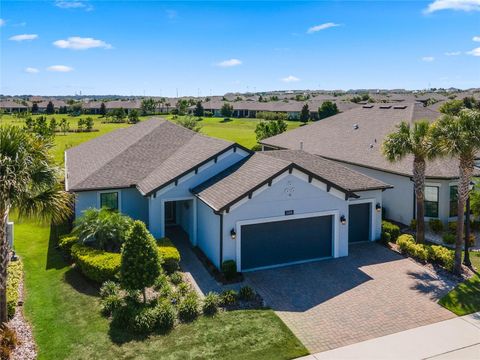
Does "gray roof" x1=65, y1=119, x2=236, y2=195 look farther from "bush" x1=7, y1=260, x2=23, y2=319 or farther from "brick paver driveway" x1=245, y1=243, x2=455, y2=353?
"brick paver driveway" x1=245, y1=243, x2=455, y2=353

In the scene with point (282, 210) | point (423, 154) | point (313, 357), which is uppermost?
point (423, 154)

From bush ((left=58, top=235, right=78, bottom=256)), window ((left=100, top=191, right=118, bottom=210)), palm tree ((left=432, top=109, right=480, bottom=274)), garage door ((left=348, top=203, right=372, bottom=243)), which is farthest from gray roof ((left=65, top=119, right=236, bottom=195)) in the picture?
palm tree ((left=432, top=109, right=480, bottom=274))

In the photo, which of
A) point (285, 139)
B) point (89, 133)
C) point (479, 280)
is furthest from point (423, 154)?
point (89, 133)

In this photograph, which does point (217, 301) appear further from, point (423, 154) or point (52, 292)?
point (423, 154)

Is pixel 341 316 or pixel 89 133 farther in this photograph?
pixel 89 133

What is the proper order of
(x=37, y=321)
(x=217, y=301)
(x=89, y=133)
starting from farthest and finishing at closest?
(x=89, y=133) < (x=217, y=301) < (x=37, y=321)

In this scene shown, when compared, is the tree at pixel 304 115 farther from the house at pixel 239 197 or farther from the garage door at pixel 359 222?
the garage door at pixel 359 222

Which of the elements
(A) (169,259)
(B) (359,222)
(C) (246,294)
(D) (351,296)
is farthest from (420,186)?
(A) (169,259)
